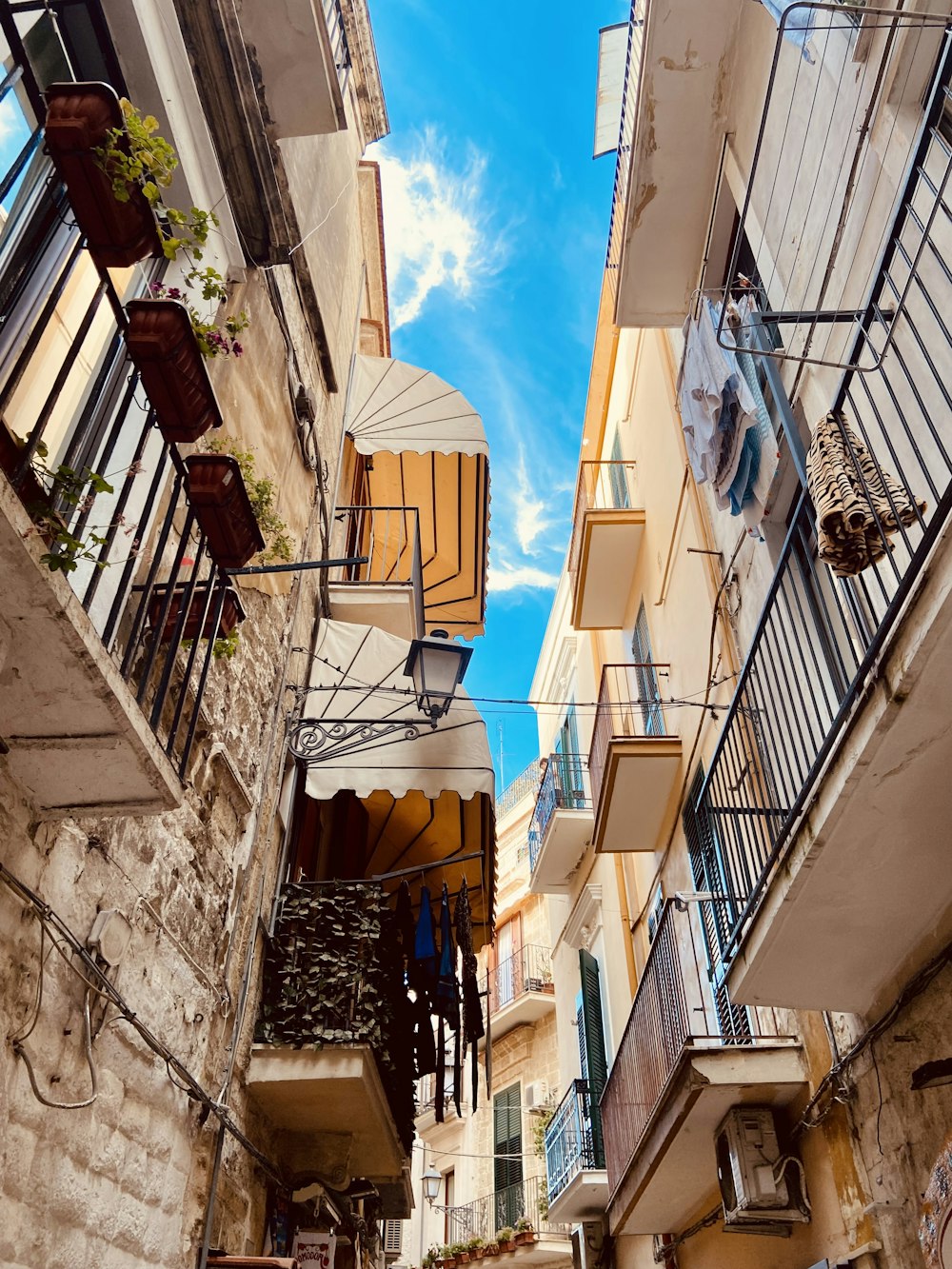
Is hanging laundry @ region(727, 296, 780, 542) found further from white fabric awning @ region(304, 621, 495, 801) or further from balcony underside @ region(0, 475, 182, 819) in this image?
balcony underside @ region(0, 475, 182, 819)

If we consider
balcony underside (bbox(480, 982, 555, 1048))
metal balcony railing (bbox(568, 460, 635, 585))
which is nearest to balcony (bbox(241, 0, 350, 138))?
metal balcony railing (bbox(568, 460, 635, 585))

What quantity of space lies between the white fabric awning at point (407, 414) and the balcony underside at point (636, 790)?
4.68 metres

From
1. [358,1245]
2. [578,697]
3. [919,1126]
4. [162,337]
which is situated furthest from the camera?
[578,697]

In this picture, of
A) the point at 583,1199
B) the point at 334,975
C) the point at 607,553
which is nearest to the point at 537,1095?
the point at 583,1199

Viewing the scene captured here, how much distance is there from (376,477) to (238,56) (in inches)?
365

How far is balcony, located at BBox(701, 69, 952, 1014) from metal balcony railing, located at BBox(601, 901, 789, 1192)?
6.01 ft

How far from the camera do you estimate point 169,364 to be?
350 centimetres

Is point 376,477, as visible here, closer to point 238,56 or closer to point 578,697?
point 578,697

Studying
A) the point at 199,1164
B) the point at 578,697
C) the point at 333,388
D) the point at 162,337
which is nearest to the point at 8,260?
the point at 162,337

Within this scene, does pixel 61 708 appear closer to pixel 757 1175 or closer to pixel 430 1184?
pixel 757 1175

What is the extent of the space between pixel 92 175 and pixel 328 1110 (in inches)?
262

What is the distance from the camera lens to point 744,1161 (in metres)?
6.01

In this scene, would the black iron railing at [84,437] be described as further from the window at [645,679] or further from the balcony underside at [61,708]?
the window at [645,679]

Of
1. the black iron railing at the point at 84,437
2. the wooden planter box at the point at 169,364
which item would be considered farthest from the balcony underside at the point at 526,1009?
the wooden planter box at the point at 169,364
